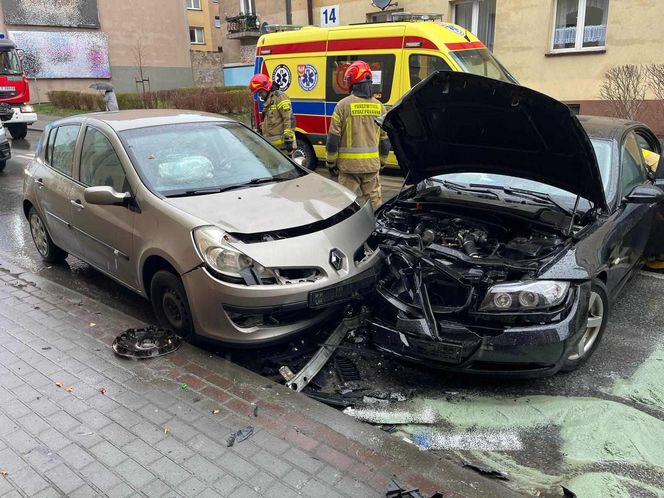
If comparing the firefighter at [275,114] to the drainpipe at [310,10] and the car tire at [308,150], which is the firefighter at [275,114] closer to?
the car tire at [308,150]

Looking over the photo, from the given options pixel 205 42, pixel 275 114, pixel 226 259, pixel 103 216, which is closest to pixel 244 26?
pixel 205 42

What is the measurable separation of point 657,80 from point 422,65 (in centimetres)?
496

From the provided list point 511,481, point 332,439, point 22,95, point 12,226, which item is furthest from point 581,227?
point 22,95

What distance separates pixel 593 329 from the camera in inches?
150

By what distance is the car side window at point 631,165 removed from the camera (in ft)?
14.7

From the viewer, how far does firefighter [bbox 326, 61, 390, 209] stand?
613 cm

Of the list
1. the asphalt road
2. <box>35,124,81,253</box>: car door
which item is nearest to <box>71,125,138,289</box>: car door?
<box>35,124,81,253</box>: car door

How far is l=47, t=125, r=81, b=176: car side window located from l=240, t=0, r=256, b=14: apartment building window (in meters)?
23.9

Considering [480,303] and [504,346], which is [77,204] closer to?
[480,303]

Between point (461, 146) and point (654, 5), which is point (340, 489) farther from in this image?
point (654, 5)

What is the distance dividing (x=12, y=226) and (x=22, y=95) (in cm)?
1131

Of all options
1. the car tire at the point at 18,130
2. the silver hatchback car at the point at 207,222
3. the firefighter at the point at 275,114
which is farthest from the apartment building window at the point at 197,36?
the silver hatchback car at the point at 207,222

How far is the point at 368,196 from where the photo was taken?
6.69 m

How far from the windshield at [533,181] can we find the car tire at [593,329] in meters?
0.84
